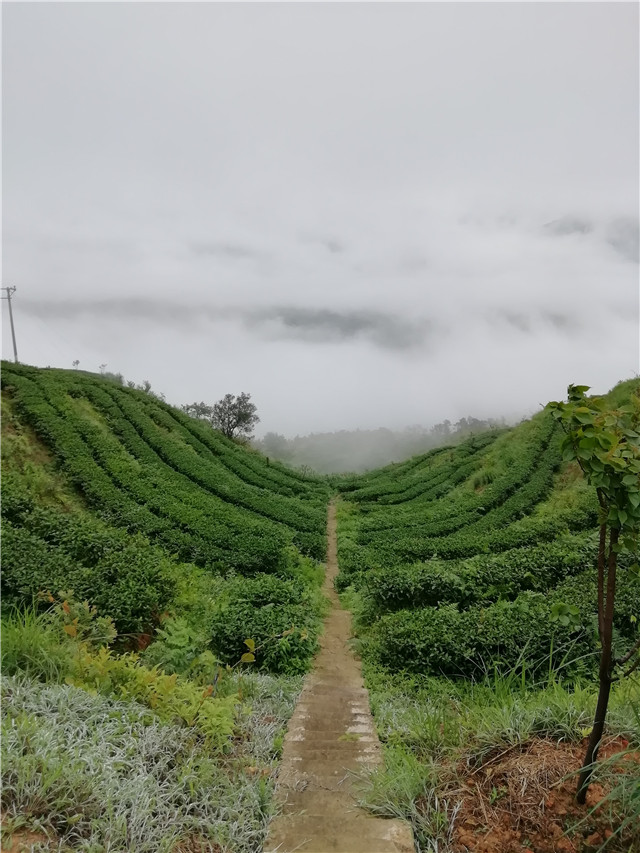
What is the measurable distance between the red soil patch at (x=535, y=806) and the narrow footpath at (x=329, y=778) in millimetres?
479

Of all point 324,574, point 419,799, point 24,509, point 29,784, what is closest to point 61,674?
point 29,784

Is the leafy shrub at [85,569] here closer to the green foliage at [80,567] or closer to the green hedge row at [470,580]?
the green foliage at [80,567]

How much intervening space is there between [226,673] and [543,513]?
13.8 metres

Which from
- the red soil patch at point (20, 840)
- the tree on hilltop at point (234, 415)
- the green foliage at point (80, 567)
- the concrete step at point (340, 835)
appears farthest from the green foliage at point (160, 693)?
the tree on hilltop at point (234, 415)

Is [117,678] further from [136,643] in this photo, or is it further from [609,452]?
[609,452]

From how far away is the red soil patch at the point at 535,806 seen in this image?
9.27 ft

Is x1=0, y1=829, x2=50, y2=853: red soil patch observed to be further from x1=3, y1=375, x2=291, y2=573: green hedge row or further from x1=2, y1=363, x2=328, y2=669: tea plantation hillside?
x1=3, y1=375, x2=291, y2=573: green hedge row

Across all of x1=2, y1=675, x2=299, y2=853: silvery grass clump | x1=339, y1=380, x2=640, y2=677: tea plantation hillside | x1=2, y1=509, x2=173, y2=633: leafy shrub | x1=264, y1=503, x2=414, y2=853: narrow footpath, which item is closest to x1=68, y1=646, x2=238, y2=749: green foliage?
x1=2, y1=675, x2=299, y2=853: silvery grass clump

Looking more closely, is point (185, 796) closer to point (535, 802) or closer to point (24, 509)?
point (535, 802)

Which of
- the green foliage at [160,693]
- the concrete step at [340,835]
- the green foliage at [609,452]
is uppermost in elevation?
the green foliage at [609,452]

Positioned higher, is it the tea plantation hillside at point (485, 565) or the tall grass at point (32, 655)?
the tall grass at point (32, 655)

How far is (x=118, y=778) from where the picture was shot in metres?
3.30

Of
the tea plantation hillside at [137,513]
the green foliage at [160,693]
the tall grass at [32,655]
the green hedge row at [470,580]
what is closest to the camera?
the green foliage at [160,693]

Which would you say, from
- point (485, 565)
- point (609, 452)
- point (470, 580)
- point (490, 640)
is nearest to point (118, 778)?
point (609, 452)
